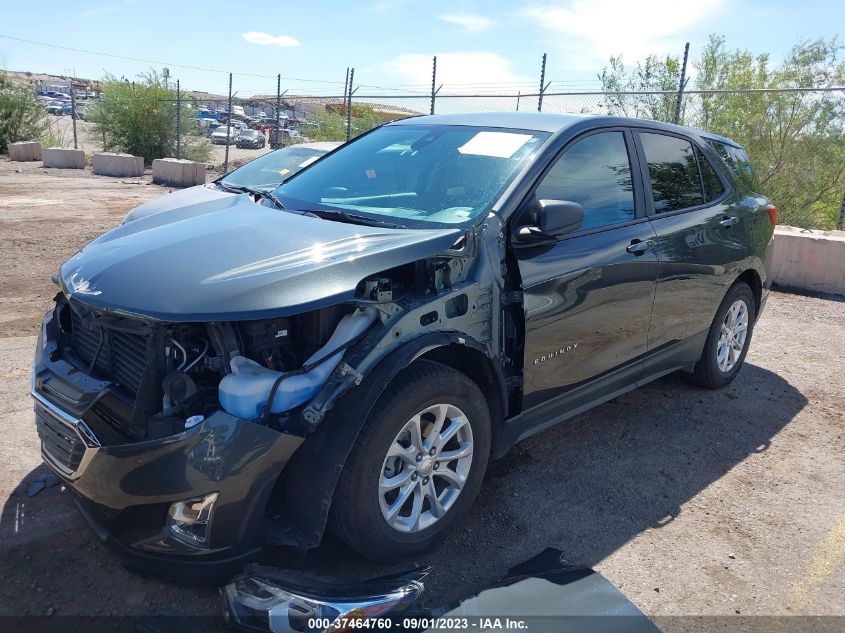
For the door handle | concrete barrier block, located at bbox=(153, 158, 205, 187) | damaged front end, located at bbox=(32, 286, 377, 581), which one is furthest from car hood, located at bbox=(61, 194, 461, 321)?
concrete barrier block, located at bbox=(153, 158, 205, 187)

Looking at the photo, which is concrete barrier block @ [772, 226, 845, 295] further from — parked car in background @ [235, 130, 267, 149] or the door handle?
parked car in background @ [235, 130, 267, 149]

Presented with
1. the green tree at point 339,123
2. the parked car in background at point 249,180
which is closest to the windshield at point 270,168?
the parked car in background at point 249,180

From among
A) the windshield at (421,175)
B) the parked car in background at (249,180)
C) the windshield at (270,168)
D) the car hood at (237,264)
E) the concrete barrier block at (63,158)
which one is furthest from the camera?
the concrete barrier block at (63,158)

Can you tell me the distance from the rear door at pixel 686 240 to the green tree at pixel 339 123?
13938 mm

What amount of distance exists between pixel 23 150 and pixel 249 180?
58.2ft

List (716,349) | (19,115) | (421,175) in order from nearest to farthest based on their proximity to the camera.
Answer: (421,175) → (716,349) → (19,115)

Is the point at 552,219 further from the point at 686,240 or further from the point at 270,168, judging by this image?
the point at 270,168

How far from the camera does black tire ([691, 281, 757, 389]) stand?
484 centimetres

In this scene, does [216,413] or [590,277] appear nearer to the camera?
[216,413]

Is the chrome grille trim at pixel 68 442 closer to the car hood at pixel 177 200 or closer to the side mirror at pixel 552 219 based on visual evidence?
the side mirror at pixel 552 219

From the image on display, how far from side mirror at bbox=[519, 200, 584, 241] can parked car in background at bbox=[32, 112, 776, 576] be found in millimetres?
13

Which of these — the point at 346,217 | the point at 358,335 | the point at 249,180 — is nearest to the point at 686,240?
the point at 346,217

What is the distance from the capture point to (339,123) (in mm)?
18922

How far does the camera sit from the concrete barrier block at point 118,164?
18938mm
